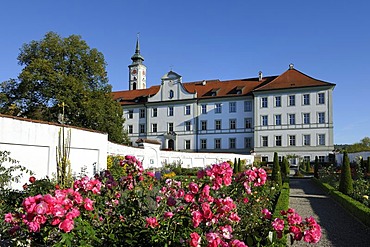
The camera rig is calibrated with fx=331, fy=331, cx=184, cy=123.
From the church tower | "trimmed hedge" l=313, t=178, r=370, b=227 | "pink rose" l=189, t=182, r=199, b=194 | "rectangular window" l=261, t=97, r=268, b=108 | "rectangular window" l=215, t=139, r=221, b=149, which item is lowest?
"trimmed hedge" l=313, t=178, r=370, b=227

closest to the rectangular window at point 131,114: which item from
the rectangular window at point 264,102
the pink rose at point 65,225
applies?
the rectangular window at point 264,102

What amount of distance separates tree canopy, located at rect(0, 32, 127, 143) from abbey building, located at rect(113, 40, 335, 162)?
31.0 feet

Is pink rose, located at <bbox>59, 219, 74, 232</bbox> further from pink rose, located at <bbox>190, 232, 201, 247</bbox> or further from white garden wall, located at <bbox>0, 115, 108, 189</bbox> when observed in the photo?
white garden wall, located at <bbox>0, 115, 108, 189</bbox>

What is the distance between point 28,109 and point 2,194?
1912cm

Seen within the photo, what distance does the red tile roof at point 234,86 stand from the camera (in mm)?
35781

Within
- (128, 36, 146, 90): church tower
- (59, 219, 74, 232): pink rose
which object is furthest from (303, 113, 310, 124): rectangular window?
(59, 219, 74, 232): pink rose

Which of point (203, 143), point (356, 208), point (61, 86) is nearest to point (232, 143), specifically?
point (203, 143)

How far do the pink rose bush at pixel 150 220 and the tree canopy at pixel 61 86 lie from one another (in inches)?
786

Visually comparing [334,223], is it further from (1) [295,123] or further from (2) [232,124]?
(2) [232,124]

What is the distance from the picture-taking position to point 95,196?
3.75 meters

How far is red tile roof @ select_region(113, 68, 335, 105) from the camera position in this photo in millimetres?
35781

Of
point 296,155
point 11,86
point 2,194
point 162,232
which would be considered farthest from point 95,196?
point 296,155

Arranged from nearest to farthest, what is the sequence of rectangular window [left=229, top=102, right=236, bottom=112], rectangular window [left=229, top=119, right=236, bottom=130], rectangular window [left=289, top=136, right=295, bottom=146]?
rectangular window [left=289, top=136, right=295, bottom=146] < rectangular window [left=229, top=119, right=236, bottom=130] < rectangular window [left=229, top=102, right=236, bottom=112]

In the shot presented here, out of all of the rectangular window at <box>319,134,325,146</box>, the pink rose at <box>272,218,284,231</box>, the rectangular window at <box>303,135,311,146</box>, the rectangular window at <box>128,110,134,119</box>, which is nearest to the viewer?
the pink rose at <box>272,218,284,231</box>
